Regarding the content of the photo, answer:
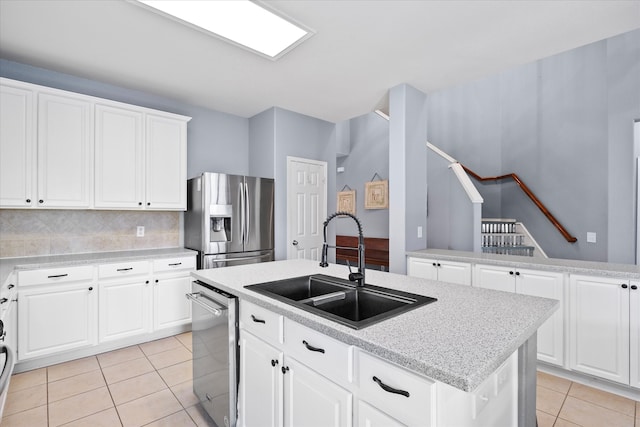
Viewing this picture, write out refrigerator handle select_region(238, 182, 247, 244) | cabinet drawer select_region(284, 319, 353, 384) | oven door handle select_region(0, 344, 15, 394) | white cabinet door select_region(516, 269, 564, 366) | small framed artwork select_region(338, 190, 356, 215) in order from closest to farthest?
oven door handle select_region(0, 344, 15, 394)
cabinet drawer select_region(284, 319, 353, 384)
white cabinet door select_region(516, 269, 564, 366)
refrigerator handle select_region(238, 182, 247, 244)
small framed artwork select_region(338, 190, 356, 215)

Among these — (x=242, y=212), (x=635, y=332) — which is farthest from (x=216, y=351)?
(x=635, y=332)

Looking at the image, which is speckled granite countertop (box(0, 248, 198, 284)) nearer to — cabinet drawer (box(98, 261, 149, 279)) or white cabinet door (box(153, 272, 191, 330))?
cabinet drawer (box(98, 261, 149, 279))

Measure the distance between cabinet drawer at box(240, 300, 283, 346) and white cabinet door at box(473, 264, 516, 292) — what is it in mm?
2117

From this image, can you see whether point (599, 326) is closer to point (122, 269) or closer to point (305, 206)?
point (305, 206)

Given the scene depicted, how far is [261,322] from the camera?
1560mm

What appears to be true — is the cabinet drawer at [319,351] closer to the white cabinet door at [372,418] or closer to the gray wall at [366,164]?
the white cabinet door at [372,418]

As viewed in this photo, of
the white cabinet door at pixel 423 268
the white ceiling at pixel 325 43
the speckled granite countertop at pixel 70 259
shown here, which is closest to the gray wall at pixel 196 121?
the white ceiling at pixel 325 43

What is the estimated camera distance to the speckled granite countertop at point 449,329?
2.88ft

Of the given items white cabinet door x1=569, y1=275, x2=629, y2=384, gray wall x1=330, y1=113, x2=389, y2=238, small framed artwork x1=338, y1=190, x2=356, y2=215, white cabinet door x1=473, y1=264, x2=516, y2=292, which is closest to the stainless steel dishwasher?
white cabinet door x1=473, y1=264, x2=516, y2=292

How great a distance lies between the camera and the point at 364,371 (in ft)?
3.51

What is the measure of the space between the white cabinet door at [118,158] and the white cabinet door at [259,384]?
236 cm

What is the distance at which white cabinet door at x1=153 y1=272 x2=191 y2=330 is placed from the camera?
A: 3252mm

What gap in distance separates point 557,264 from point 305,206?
2.92 meters

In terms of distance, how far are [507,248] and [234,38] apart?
4.54 meters
